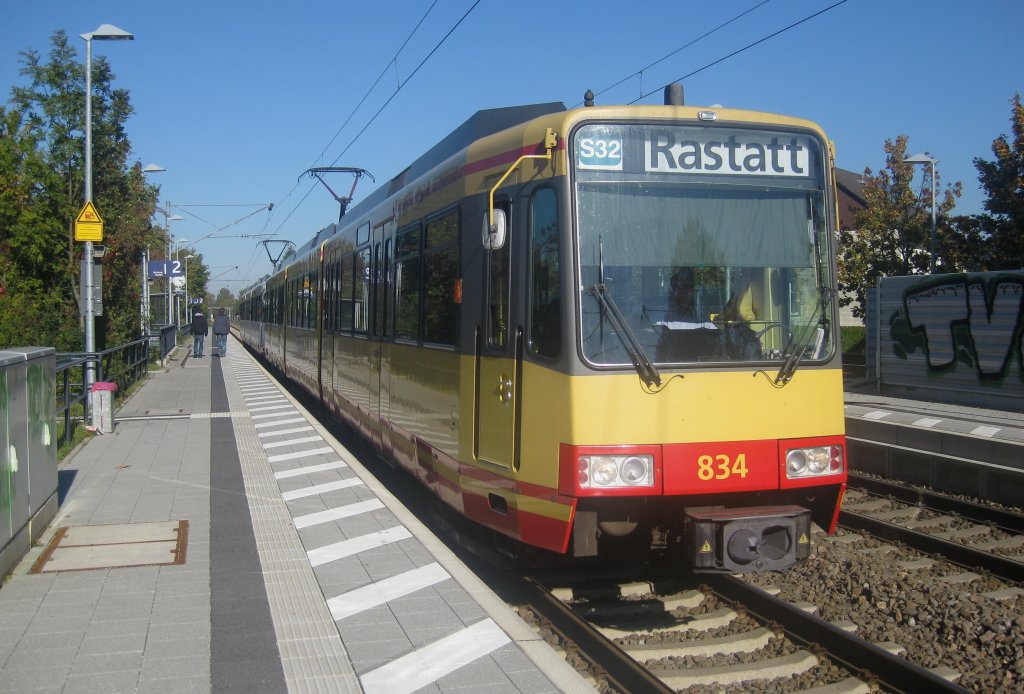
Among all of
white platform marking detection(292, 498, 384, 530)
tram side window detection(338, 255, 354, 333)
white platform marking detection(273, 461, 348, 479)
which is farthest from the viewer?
tram side window detection(338, 255, 354, 333)

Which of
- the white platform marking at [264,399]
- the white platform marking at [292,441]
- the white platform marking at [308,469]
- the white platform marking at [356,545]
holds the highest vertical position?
the white platform marking at [264,399]

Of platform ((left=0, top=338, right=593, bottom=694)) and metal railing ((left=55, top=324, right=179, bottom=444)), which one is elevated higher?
metal railing ((left=55, top=324, right=179, bottom=444))

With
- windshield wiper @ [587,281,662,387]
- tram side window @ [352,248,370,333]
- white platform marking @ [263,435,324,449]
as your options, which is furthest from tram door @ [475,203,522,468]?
white platform marking @ [263,435,324,449]

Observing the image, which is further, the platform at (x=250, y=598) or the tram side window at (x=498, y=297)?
the tram side window at (x=498, y=297)

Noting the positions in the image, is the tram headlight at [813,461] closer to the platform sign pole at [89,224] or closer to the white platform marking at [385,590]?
the white platform marking at [385,590]

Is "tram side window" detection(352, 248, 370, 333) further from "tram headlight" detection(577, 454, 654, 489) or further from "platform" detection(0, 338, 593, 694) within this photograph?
"tram headlight" detection(577, 454, 654, 489)

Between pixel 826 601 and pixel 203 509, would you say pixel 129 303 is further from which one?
pixel 826 601

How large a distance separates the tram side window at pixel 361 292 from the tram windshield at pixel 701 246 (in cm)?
592

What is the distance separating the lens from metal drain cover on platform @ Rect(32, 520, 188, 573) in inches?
283

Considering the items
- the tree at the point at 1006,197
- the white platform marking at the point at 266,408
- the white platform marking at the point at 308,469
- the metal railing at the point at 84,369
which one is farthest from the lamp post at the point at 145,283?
the tree at the point at 1006,197

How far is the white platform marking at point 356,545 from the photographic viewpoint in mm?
7441

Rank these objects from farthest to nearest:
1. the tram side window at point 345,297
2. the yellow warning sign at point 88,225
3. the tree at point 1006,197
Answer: the tree at point 1006,197
the yellow warning sign at point 88,225
the tram side window at point 345,297

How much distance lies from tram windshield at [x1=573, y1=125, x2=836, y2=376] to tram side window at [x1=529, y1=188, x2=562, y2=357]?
176 millimetres

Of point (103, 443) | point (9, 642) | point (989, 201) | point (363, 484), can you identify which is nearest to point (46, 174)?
point (103, 443)
